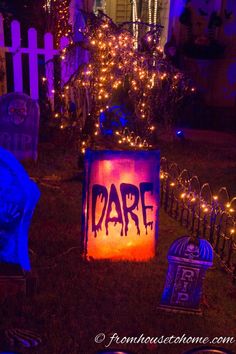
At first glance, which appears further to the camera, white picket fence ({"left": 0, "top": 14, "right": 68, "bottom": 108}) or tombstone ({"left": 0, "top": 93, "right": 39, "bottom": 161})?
white picket fence ({"left": 0, "top": 14, "right": 68, "bottom": 108})

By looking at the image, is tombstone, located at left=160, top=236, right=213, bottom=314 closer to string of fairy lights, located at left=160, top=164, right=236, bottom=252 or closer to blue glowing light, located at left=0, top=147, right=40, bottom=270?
string of fairy lights, located at left=160, top=164, right=236, bottom=252

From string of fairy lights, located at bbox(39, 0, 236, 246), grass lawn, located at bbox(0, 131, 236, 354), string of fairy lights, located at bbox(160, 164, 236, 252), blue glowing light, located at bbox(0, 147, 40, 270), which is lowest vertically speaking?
grass lawn, located at bbox(0, 131, 236, 354)

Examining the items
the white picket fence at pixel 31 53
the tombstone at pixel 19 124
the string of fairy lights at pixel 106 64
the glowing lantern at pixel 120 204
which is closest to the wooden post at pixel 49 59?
the white picket fence at pixel 31 53

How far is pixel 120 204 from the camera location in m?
4.18

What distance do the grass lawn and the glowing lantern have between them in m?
0.18

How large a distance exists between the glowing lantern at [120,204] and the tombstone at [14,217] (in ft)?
2.38

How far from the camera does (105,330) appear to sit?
128 inches

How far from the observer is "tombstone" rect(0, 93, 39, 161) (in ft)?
23.7

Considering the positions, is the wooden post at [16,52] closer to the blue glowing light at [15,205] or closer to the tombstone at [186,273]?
the blue glowing light at [15,205]

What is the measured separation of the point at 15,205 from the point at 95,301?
1.04 metres

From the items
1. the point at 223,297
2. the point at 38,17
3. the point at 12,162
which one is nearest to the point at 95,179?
the point at 12,162

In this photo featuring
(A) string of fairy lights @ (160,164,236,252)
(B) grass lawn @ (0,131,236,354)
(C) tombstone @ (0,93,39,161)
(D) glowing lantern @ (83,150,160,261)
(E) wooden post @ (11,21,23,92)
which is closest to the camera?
(B) grass lawn @ (0,131,236,354)

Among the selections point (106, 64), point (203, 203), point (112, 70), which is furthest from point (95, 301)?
point (112, 70)

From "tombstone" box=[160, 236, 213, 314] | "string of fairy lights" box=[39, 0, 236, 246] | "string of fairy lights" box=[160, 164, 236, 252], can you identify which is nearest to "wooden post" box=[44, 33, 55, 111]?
"string of fairy lights" box=[39, 0, 236, 246]
